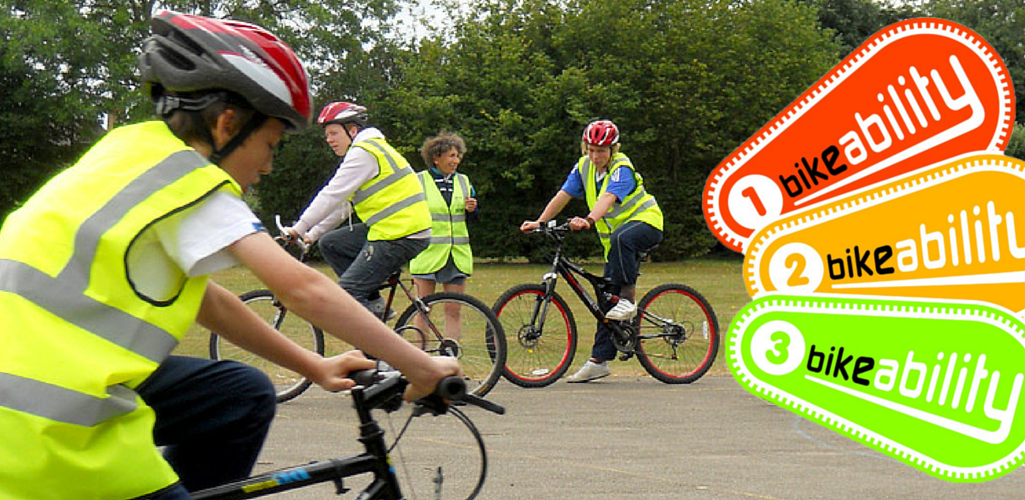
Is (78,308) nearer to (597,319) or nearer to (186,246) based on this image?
(186,246)

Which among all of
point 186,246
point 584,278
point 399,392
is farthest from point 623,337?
point 186,246

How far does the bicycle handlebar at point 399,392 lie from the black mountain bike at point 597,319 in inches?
254

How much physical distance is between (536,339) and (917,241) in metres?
2.78

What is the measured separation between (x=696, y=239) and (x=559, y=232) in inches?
1388

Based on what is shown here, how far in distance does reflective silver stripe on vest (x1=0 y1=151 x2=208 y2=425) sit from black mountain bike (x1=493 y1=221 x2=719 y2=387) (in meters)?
7.00

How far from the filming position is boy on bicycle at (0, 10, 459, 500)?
2.42 m

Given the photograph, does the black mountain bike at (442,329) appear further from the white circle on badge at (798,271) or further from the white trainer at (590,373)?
the white circle on badge at (798,271)

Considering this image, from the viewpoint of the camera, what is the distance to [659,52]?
4616 cm

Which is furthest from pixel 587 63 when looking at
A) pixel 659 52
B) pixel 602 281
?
pixel 602 281

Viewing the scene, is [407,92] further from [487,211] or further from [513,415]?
[513,415]

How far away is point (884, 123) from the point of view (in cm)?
976

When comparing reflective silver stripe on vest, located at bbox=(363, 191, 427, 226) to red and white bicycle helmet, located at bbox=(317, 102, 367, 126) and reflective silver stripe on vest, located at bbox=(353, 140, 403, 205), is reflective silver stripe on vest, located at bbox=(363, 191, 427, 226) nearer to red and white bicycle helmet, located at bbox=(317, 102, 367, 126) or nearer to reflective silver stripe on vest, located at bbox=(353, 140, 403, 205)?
reflective silver stripe on vest, located at bbox=(353, 140, 403, 205)

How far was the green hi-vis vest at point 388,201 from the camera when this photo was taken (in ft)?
29.4

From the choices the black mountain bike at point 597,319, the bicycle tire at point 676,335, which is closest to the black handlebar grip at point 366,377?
the black mountain bike at point 597,319
